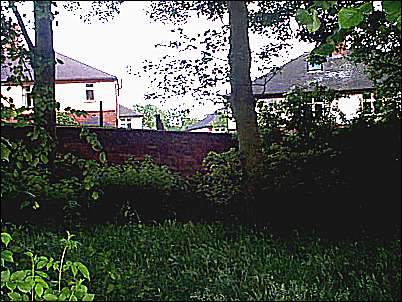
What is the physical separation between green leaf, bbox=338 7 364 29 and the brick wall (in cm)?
635

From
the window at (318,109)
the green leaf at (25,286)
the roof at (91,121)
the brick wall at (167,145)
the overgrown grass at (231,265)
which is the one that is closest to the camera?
the green leaf at (25,286)

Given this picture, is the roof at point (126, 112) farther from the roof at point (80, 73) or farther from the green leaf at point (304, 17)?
the green leaf at point (304, 17)

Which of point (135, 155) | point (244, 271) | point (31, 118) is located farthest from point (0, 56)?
point (135, 155)

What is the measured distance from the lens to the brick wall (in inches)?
287

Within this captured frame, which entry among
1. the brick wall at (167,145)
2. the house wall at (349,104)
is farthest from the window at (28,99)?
the brick wall at (167,145)

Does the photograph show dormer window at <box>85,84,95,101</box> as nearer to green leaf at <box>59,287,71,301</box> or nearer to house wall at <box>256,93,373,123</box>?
house wall at <box>256,93,373,123</box>

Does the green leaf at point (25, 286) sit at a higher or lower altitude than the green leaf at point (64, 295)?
higher

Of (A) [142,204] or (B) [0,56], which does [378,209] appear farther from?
(B) [0,56]

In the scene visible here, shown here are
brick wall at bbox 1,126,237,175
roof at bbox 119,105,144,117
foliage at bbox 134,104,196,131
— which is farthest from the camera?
roof at bbox 119,105,144,117

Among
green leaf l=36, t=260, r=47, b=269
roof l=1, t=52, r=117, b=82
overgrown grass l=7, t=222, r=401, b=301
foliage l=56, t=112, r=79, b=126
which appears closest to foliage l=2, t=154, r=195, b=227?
overgrown grass l=7, t=222, r=401, b=301

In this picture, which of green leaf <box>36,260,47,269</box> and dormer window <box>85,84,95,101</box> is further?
dormer window <box>85,84,95,101</box>

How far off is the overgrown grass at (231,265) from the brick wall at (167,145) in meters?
2.76

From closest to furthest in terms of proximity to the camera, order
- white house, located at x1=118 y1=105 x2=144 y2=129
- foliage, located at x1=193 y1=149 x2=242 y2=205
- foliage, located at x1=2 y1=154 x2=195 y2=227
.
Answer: foliage, located at x1=2 y1=154 x2=195 y2=227 < foliage, located at x1=193 y1=149 x2=242 y2=205 < white house, located at x1=118 y1=105 x2=144 y2=129

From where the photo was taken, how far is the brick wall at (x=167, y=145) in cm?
728
